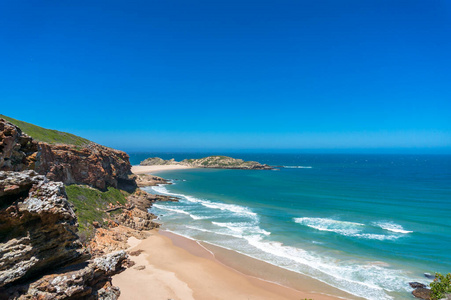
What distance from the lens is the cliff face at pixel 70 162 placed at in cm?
985

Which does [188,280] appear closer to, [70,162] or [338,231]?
[338,231]

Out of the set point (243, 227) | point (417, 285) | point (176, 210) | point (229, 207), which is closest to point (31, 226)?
point (417, 285)

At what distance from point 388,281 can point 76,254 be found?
23.0m

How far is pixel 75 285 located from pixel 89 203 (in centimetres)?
2645

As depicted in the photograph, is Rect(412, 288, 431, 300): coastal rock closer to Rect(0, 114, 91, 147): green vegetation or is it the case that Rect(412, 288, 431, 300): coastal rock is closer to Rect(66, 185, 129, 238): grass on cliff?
Rect(66, 185, 129, 238): grass on cliff

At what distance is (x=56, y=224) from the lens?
8.42 meters

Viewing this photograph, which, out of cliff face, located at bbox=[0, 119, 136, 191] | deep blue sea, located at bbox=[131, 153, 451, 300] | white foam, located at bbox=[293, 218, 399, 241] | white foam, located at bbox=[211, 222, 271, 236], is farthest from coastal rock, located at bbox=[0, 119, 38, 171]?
white foam, located at bbox=[293, 218, 399, 241]

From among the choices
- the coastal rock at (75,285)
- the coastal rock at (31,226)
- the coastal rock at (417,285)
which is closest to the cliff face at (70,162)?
the coastal rock at (31,226)

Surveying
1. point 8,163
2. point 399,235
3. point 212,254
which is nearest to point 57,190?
point 8,163

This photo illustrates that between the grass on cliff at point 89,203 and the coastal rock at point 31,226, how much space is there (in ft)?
54.2

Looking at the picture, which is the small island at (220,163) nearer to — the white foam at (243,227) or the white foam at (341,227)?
the white foam at (341,227)

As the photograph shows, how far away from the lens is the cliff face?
9852 mm

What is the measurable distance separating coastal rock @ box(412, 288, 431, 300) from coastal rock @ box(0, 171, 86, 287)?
74.8 feet

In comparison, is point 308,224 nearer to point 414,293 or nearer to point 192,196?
point 414,293
